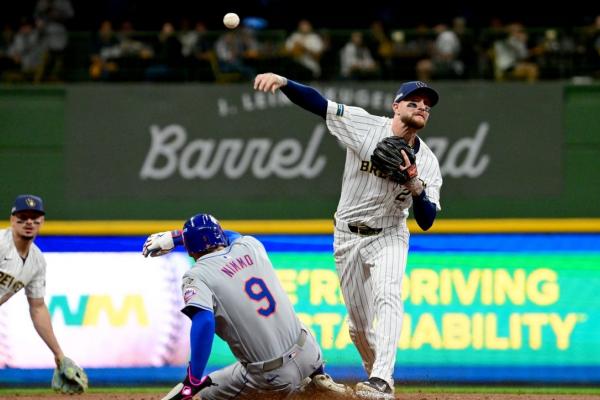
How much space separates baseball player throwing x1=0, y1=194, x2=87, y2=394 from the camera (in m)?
7.25

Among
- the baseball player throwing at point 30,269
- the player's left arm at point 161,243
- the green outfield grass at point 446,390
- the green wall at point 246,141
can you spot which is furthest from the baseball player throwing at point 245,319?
the green wall at point 246,141

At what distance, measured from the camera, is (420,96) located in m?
6.00

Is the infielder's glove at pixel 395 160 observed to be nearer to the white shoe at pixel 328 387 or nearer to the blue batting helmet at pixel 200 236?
the blue batting helmet at pixel 200 236

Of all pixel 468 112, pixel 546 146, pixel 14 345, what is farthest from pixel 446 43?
pixel 14 345

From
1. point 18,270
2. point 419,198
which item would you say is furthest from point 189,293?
point 18,270

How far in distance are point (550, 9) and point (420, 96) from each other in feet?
30.6

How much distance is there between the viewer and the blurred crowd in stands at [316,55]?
11.8 meters

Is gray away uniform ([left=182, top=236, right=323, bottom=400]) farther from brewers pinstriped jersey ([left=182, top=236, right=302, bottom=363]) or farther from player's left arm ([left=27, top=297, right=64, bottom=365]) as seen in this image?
player's left arm ([left=27, top=297, right=64, bottom=365])

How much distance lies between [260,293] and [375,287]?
2.23ft

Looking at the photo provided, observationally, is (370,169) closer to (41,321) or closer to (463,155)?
(41,321)

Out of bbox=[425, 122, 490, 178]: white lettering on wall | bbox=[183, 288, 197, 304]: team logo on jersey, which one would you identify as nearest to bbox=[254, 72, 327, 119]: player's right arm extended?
bbox=[183, 288, 197, 304]: team logo on jersey

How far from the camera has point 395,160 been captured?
225 inches

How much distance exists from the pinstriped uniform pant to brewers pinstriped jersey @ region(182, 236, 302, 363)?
1.58 feet

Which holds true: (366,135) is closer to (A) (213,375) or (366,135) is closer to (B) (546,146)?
(A) (213,375)
